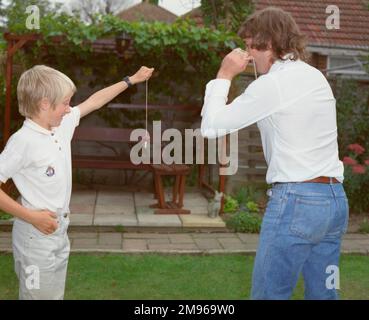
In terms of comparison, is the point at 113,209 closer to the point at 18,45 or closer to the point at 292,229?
the point at 18,45

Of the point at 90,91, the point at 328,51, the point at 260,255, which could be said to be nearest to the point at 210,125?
the point at 260,255

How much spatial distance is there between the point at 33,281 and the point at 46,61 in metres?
7.68

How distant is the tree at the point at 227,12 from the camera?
980 cm

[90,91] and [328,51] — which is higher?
[328,51]

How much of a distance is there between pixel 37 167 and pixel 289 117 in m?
1.20

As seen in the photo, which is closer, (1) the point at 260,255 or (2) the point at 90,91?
(1) the point at 260,255

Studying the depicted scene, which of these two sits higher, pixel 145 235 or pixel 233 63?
pixel 233 63

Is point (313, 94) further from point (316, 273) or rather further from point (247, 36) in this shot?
point (316, 273)

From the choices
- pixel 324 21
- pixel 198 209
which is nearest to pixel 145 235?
pixel 198 209

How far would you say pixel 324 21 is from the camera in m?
14.3

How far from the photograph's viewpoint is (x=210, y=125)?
2.49 meters

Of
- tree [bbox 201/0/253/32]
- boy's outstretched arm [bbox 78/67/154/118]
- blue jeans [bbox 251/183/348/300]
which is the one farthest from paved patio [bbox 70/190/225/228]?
blue jeans [bbox 251/183/348/300]

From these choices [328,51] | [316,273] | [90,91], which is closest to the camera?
[316,273]
